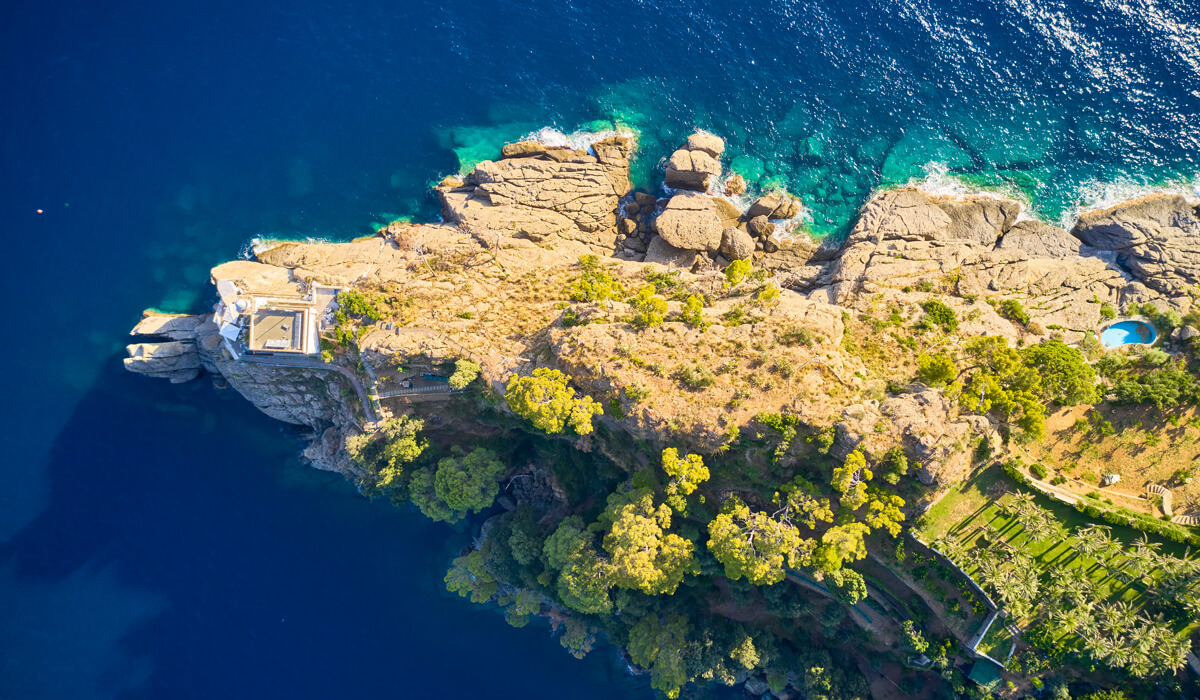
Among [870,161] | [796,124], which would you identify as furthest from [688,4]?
[870,161]

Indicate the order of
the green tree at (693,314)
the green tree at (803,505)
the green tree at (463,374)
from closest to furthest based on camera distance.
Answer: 1. the green tree at (803,505)
2. the green tree at (693,314)
3. the green tree at (463,374)

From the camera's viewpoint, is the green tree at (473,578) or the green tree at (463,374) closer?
the green tree at (463,374)

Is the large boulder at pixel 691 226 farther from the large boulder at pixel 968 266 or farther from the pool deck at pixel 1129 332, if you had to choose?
the pool deck at pixel 1129 332

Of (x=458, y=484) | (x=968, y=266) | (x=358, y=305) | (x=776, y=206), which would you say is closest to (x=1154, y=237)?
(x=968, y=266)

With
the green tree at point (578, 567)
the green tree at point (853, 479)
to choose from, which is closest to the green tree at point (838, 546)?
the green tree at point (853, 479)

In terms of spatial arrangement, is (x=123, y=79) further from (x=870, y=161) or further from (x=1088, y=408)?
(x=1088, y=408)

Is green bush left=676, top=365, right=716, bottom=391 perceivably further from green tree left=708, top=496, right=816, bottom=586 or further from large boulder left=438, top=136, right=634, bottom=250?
large boulder left=438, top=136, right=634, bottom=250

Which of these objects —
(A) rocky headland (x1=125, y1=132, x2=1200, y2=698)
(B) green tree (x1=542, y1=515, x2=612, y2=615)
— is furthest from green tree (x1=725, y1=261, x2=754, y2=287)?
(B) green tree (x1=542, y1=515, x2=612, y2=615)
